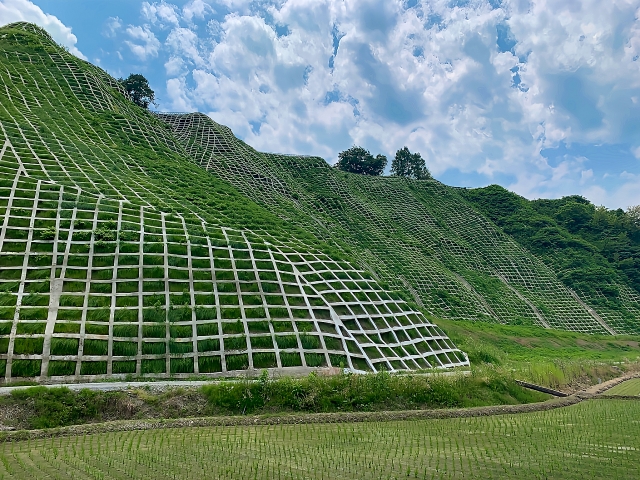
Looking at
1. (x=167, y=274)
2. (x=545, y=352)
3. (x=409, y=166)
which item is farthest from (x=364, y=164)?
(x=167, y=274)

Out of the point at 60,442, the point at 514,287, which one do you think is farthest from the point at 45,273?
the point at 514,287

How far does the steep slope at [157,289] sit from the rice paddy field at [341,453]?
3.55 metres

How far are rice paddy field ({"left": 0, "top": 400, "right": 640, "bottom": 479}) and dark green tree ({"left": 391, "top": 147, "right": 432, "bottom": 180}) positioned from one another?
61586mm

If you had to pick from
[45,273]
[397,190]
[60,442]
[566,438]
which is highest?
[397,190]

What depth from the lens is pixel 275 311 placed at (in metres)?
13.8

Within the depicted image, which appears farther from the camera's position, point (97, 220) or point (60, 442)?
point (97, 220)

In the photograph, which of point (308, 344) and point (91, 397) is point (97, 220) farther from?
point (308, 344)

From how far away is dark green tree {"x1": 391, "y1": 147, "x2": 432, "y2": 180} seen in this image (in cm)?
6856

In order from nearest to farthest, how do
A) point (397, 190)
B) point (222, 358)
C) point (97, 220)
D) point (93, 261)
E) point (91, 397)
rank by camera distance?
point (91, 397) < point (222, 358) < point (93, 261) < point (97, 220) < point (397, 190)

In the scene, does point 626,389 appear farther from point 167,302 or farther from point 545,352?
point 167,302

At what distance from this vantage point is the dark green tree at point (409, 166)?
6856 cm

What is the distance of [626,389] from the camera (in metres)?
15.5

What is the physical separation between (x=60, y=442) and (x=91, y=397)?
6.46ft

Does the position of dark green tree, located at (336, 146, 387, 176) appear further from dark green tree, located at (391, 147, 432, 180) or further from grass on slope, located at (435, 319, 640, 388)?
grass on slope, located at (435, 319, 640, 388)
